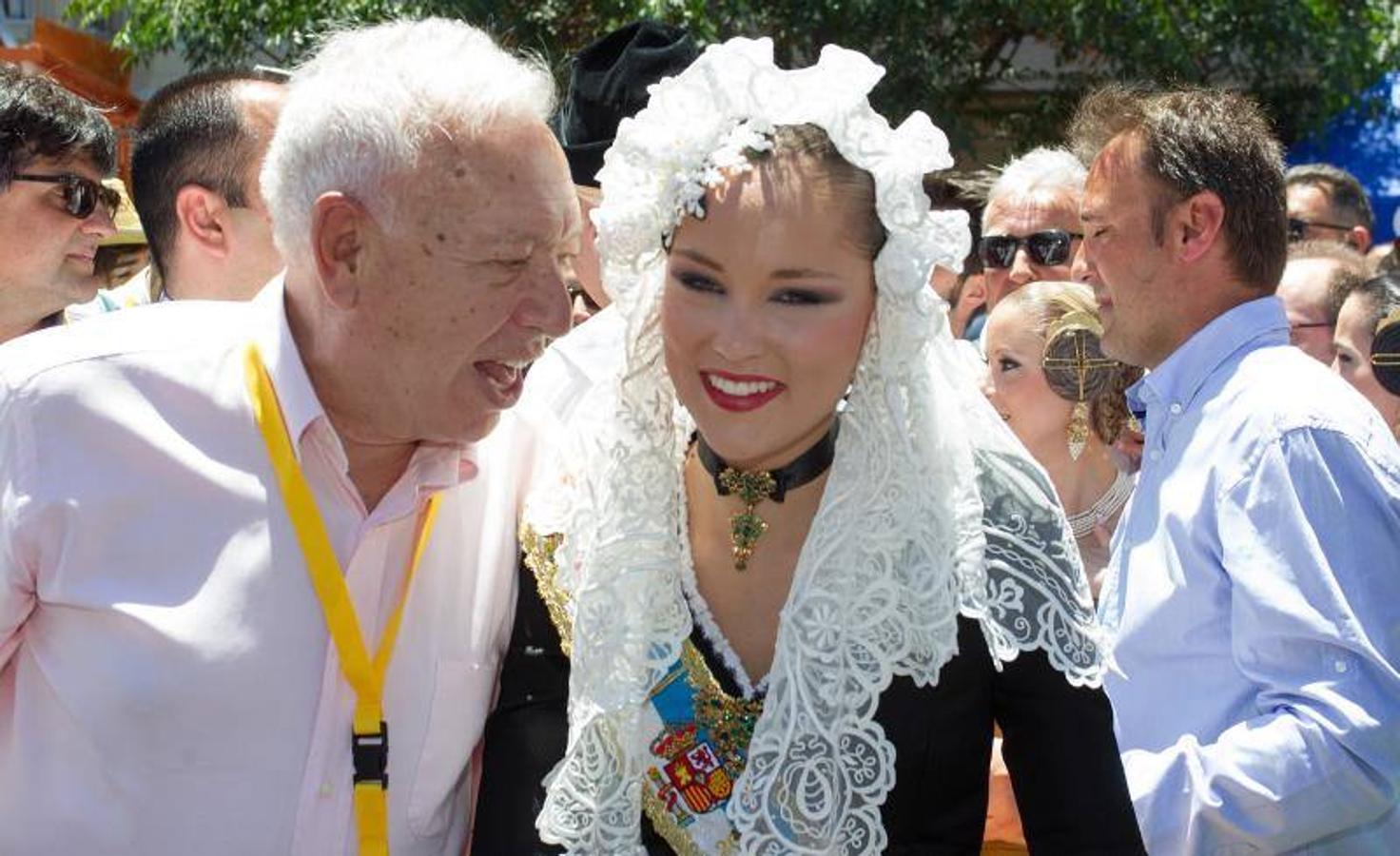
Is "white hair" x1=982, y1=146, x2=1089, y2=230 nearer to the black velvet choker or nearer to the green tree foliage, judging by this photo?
the black velvet choker

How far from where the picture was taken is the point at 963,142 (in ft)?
41.0

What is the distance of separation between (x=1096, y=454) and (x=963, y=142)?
26.6ft

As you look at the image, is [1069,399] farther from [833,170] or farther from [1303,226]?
[1303,226]

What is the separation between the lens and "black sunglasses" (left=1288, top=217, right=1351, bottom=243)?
6.89 m

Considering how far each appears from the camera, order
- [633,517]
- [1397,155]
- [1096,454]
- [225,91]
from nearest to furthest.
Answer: [633,517] → [225,91] → [1096,454] → [1397,155]

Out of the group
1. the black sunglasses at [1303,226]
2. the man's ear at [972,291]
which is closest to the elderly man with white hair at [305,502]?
the man's ear at [972,291]

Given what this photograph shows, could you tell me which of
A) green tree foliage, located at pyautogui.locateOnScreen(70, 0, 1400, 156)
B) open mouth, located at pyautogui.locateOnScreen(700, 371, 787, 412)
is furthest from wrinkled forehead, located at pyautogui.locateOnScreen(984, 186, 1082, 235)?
green tree foliage, located at pyautogui.locateOnScreen(70, 0, 1400, 156)

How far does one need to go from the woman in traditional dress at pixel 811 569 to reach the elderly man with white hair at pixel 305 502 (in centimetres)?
16

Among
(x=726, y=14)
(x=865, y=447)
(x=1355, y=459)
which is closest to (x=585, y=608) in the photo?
(x=865, y=447)

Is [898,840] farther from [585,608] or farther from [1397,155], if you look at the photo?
[1397,155]

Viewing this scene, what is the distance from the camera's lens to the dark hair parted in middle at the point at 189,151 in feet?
13.0

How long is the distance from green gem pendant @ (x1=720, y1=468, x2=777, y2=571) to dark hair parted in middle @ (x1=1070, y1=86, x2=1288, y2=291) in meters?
1.58

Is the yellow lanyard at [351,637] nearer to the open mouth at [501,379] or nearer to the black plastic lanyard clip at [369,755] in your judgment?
the black plastic lanyard clip at [369,755]

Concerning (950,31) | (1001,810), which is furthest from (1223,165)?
(950,31)
